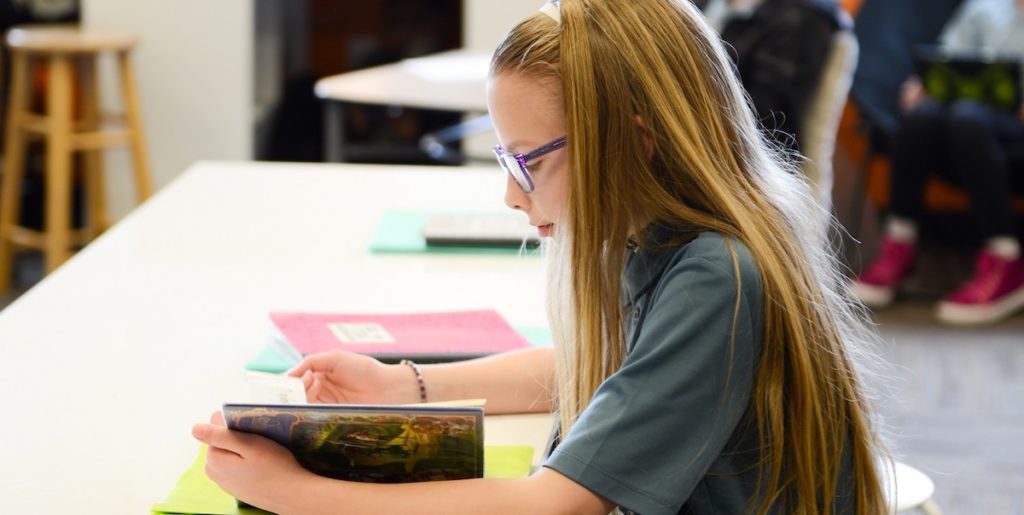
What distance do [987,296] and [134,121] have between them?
2.55m

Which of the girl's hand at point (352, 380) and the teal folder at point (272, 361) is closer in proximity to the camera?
the girl's hand at point (352, 380)

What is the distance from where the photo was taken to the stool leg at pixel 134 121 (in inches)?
156

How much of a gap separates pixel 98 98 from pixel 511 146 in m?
3.43

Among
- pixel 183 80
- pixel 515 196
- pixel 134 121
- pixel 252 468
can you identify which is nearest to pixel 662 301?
pixel 515 196

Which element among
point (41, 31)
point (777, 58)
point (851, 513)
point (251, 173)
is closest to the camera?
point (851, 513)

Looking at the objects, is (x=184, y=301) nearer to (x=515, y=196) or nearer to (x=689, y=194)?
(x=515, y=196)

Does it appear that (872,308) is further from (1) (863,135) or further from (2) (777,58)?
(2) (777,58)

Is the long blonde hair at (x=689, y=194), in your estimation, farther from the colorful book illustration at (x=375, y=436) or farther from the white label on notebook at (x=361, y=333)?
the white label on notebook at (x=361, y=333)

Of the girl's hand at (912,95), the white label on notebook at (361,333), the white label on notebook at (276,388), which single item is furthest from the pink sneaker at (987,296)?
the white label on notebook at (276,388)

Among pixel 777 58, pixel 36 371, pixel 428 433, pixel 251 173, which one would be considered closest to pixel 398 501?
pixel 428 433

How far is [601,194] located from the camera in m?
0.95

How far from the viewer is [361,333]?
1358mm

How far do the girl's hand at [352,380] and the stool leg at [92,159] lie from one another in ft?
9.78

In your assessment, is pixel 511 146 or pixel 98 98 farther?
pixel 98 98
